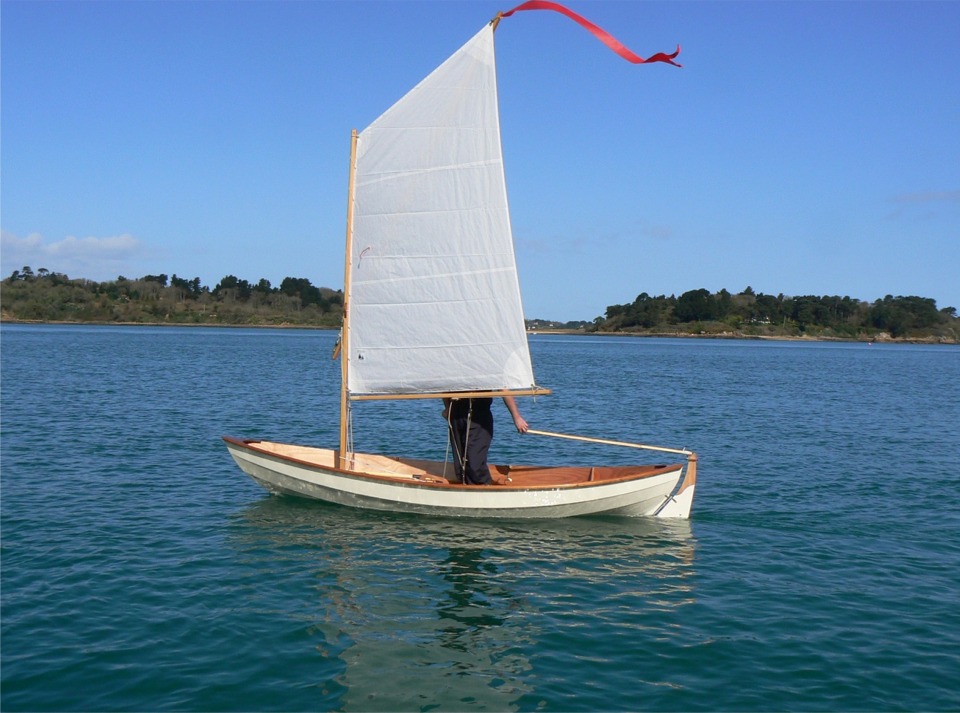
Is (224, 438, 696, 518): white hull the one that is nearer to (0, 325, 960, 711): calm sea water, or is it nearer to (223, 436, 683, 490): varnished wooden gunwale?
(223, 436, 683, 490): varnished wooden gunwale

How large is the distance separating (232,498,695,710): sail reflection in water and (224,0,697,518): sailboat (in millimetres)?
Answer: 654

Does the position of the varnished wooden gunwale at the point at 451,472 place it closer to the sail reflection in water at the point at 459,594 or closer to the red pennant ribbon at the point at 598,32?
the sail reflection in water at the point at 459,594

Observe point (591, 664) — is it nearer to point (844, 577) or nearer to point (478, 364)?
point (844, 577)

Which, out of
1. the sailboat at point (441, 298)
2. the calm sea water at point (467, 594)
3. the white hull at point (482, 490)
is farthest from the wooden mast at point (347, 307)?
the calm sea water at point (467, 594)

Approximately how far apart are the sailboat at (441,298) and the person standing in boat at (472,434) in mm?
475

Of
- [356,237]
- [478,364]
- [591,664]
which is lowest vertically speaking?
[591,664]

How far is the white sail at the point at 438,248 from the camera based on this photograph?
1697cm

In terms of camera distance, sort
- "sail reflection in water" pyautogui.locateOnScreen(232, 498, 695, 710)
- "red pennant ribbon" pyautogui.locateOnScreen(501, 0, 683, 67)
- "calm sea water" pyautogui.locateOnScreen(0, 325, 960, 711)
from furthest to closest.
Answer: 1. "red pennant ribbon" pyautogui.locateOnScreen(501, 0, 683, 67)
2. "sail reflection in water" pyautogui.locateOnScreen(232, 498, 695, 710)
3. "calm sea water" pyautogui.locateOnScreen(0, 325, 960, 711)

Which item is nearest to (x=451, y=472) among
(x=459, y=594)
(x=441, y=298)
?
(x=441, y=298)

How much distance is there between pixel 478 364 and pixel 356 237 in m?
3.86

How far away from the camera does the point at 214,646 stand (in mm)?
11078

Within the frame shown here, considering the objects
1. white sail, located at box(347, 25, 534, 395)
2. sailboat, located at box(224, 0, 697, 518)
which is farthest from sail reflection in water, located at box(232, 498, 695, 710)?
white sail, located at box(347, 25, 534, 395)

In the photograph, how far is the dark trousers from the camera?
17859mm

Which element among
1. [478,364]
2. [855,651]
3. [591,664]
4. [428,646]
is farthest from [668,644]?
[478,364]
